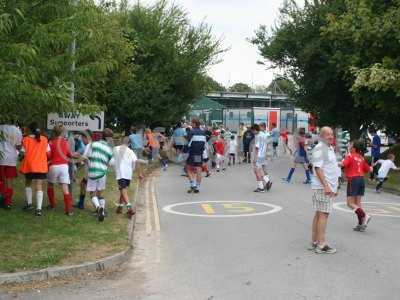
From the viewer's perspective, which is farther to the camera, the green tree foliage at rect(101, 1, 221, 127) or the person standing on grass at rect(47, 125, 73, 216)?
the green tree foliage at rect(101, 1, 221, 127)

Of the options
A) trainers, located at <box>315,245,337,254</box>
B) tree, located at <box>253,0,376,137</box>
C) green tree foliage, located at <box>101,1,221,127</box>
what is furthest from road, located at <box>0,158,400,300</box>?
green tree foliage, located at <box>101,1,221,127</box>

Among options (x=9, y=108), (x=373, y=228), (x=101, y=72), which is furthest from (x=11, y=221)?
(x=373, y=228)

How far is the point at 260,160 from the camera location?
54.9ft

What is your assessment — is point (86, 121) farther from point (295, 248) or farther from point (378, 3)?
point (378, 3)

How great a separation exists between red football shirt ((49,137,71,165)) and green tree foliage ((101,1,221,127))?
1580cm

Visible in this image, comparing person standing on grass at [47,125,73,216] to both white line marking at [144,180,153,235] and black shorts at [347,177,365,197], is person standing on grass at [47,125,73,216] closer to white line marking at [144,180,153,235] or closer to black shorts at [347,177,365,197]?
white line marking at [144,180,153,235]

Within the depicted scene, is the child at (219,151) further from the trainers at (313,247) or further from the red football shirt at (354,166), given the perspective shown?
the trainers at (313,247)

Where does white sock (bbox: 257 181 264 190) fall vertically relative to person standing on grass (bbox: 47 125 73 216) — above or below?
below

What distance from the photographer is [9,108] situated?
9.69 meters

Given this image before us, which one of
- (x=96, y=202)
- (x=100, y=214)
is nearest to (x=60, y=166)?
(x=96, y=202)

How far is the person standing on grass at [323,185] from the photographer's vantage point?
9.03m

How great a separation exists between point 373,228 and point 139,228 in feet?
13.7

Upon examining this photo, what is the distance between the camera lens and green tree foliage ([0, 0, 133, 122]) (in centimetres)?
800

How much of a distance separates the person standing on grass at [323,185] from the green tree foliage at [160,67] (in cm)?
1906
